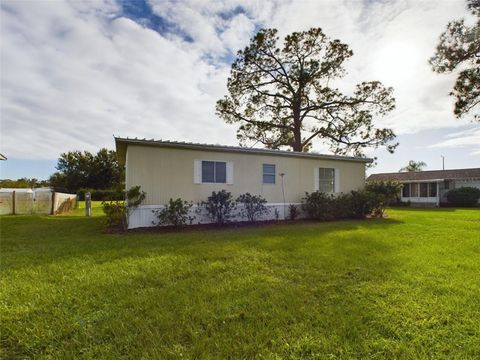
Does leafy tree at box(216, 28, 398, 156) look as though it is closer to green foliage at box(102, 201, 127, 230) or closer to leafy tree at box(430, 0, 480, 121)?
leafy tree at box(430, 0, 480, 121)

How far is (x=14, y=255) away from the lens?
17.7ft

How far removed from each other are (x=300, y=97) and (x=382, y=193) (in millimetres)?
9031

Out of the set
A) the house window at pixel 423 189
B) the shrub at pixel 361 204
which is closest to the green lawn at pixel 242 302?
Result: the shrub at pixel 361 204

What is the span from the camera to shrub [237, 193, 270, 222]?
10164 millimetres

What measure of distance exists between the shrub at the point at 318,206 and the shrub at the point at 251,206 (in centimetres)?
205

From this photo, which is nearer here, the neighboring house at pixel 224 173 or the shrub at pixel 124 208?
the shrub at pixel 124 208

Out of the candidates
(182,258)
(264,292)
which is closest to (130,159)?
(182,258)

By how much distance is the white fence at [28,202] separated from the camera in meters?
13.2

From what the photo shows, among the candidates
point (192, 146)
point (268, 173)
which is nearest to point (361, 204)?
point (268, 173)

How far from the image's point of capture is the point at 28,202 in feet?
44.7

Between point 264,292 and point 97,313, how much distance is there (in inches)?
77.3

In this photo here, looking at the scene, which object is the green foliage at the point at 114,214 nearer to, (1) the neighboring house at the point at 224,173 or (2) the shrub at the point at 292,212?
(1) the neighboring house at the point at 224,173

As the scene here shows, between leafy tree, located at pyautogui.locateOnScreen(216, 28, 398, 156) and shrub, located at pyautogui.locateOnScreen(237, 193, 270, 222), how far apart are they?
9.53 m

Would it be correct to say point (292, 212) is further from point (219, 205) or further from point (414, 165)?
point (414, 165)
